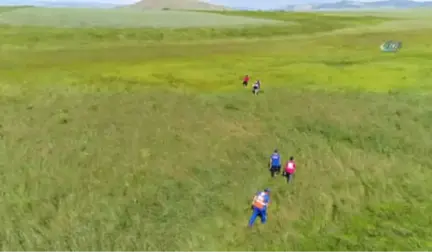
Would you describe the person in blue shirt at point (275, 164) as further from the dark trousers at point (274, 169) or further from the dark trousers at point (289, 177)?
the dark trousers at point (289, 177)

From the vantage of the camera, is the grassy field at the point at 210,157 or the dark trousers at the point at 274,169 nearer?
the grassy field at the point at 210,157

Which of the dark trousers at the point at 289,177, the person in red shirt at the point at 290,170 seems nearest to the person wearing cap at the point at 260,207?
the person in red shirt at the point at 290,170

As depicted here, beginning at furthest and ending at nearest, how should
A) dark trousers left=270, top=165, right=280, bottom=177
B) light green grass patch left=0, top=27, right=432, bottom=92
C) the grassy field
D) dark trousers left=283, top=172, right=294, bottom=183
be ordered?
light green grass patch left=0, top=27, right=432, bottom=92, dark trousers left=270, top=165, right=280, bottom=177, dark trousers left=283, top=172, right=294, bottom=183, the grassy field

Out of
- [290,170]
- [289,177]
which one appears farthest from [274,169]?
[290,170]

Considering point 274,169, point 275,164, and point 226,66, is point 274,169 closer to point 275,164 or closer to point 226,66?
point 275,164

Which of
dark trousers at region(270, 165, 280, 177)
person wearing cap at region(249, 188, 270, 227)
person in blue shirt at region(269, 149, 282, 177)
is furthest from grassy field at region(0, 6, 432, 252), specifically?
person in blue shirt at region(269, 149, 282, 177)

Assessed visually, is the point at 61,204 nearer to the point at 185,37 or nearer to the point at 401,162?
the point at 401,162

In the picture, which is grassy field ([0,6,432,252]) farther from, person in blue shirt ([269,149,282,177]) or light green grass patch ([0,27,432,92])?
person in blue shirt ([269,149,282,177])

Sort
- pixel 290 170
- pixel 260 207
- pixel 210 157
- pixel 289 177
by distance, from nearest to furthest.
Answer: pixel 260 207, pixel 290 170, pixel 289 177, pixel 210 157

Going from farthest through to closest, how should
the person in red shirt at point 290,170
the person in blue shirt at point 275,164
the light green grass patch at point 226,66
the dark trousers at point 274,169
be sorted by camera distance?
the light green grass patch at point 226,66
the dark trousers at point 274,169
the person in blue shirt at point 275,164
the person in red shirt at point 290,170
